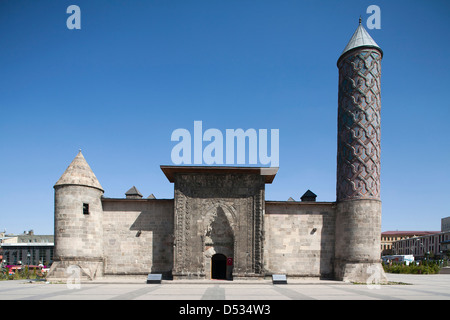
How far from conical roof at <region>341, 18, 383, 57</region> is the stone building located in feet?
0.38

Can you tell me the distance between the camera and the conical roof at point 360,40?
24.0 m

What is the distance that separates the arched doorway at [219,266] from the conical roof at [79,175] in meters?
9.99

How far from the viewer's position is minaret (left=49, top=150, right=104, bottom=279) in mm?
22209

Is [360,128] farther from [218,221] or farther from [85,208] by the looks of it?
[85,208]

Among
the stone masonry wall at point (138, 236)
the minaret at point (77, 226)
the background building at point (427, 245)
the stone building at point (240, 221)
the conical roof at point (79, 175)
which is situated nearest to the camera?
the minaret at point (77, 226)

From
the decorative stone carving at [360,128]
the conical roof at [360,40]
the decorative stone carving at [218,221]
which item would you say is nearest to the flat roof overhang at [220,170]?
the decorative stone carving at [218,221]

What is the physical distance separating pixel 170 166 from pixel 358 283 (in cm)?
1466

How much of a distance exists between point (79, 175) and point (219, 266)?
470 inches

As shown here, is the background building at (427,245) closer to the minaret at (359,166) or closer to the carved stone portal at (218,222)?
the minaret at (359,166)

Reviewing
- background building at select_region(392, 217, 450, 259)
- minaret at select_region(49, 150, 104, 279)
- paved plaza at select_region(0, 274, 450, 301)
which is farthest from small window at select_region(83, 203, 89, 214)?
background building at select_region(392, 217, 450, 259)

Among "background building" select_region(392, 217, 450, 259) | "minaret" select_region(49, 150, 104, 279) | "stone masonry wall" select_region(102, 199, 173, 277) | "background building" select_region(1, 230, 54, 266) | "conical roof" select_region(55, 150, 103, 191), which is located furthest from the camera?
"background building" select_region(392, 217, 450, 259)

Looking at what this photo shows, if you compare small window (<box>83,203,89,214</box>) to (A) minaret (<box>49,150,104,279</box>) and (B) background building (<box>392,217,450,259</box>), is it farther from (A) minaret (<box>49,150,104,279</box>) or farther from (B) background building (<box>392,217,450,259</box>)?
(B) background building (<box>392,217,450,259</box>)

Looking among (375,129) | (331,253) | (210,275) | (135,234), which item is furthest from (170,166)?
(375,129)
